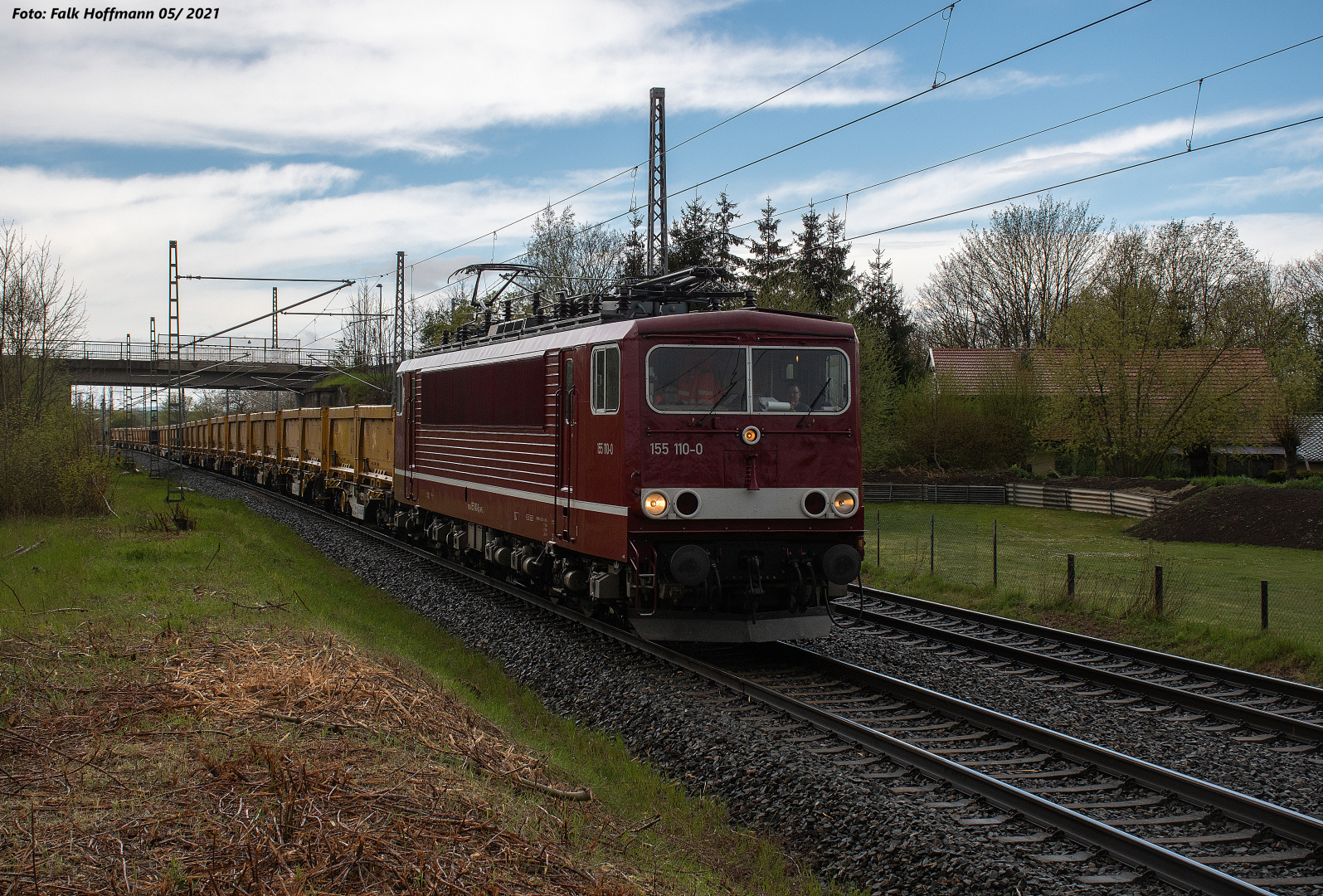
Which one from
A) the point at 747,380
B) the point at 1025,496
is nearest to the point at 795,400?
the point at 747,380

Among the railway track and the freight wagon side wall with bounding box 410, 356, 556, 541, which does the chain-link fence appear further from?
the freight wagon side wall with bounding box 410, 356, 556, 541

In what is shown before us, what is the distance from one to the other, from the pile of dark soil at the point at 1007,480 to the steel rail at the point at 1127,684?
74.3ft

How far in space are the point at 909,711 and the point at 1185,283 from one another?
44.4 metres

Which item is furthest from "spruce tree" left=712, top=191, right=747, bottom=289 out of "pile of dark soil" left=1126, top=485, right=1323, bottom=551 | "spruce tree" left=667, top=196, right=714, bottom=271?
"pile of dark soil" left=1126, top=485, right=1323, bottom=551

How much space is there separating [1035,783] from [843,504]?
3.87 metres

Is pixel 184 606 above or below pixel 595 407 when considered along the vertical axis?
below

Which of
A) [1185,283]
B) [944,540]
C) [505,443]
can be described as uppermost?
[1185,283]

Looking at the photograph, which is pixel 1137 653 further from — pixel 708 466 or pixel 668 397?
pixel 668 397

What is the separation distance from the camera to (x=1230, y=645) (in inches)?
445

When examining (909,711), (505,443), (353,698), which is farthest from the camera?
(505,443)

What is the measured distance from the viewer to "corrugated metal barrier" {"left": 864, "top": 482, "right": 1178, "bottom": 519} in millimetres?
31469

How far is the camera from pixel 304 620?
11141 millimetres

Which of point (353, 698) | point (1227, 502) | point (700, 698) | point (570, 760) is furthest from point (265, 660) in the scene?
point (1227, 502)

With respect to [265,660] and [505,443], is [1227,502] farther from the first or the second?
[265,660]
